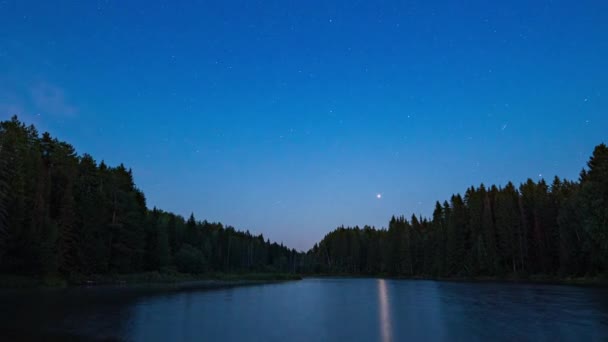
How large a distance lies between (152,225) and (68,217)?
25343 mm

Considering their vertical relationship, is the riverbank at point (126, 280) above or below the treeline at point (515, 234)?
below

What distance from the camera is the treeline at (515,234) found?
6028 cm

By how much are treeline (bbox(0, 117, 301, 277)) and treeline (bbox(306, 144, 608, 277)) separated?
66.3m

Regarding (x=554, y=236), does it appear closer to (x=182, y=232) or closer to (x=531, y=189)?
(x=531, y=189)

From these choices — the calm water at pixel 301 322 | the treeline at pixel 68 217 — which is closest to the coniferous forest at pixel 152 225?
the treeline at pixel 68 217

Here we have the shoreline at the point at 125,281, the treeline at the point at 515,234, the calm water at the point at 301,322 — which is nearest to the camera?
the calm water at the point at 301,322

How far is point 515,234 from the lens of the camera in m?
86.4

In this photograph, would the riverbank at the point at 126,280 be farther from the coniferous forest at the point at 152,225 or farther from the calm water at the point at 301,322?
the calm water at the point at 301,322

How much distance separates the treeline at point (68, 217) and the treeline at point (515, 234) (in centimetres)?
6633

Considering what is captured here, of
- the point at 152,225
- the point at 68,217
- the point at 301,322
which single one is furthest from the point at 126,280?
the point at 301,322

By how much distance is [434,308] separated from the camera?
32094 millimetres

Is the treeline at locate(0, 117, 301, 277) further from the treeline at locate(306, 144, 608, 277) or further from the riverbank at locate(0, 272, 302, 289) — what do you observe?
the treeline at locate(306, 144, 608, 277)

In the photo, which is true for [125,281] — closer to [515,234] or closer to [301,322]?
[301,322]

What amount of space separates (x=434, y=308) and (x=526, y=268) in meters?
63.6
